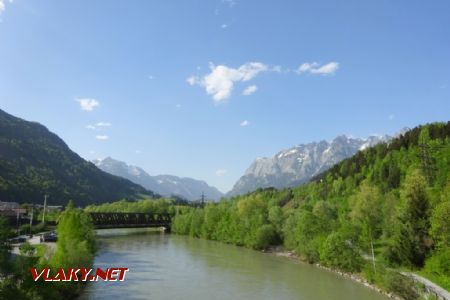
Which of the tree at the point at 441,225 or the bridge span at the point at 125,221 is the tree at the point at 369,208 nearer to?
the tree at the point at 441,225

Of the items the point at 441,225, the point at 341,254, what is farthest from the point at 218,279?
the point at 441,225

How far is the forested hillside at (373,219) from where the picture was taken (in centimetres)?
3959

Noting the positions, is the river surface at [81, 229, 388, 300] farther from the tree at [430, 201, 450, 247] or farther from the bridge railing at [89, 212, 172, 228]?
the bridge railing at [89, 212, 172, 228]

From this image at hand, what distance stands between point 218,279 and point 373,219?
32.3m

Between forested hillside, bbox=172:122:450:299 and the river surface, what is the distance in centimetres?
339

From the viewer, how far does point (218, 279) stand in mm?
45188

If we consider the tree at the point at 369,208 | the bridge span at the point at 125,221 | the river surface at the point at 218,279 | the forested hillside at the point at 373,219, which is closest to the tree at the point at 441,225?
the forested hillside at the point at 373,219

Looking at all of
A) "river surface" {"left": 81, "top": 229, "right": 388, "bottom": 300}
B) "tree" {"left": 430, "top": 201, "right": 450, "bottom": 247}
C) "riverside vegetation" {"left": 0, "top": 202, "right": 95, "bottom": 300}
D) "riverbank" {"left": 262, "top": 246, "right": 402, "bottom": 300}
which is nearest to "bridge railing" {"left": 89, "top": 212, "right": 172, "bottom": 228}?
"river surface" {"left": 81, "top": 229, "right": 388, "bottom": 300}

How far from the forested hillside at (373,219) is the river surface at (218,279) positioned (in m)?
3.39

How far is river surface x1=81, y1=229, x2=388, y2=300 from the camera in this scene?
37281mm

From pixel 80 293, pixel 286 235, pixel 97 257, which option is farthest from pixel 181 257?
pixel 80 293

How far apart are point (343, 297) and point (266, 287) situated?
7.87m

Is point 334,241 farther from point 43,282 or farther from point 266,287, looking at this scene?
point 43,282

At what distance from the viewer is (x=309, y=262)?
58.1 meters
